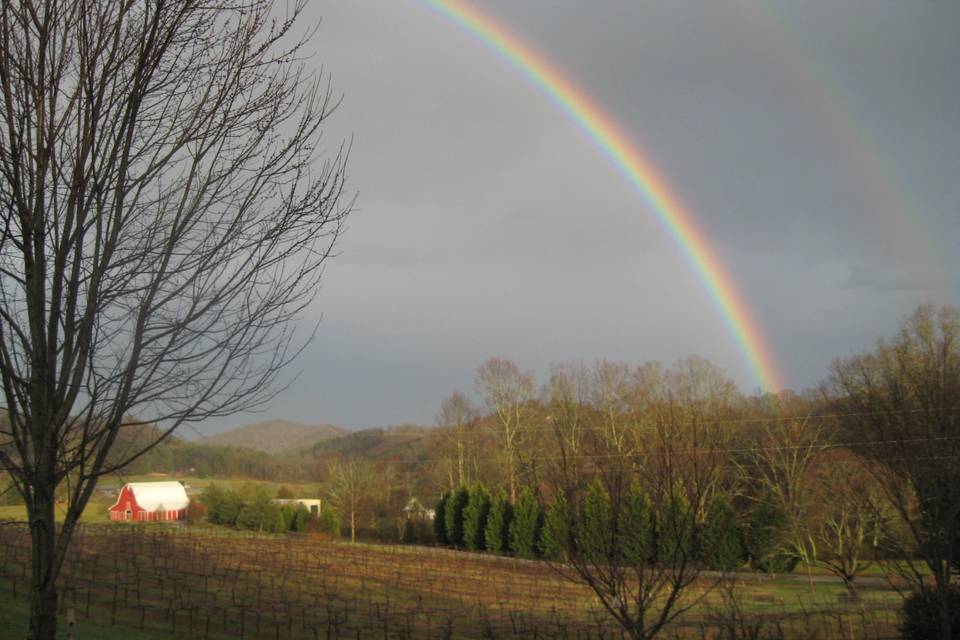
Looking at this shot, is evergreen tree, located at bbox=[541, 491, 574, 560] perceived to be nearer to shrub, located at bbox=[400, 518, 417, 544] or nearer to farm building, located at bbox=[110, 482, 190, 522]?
shrub, located at bbox=[400, 518, 417, 544]

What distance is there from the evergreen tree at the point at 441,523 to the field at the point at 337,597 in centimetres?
925

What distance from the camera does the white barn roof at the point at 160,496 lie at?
49406 millimetres

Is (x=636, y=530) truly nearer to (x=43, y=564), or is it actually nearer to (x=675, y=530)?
(x=675, y=530)

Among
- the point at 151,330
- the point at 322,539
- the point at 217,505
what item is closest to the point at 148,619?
→ the point at 151,330

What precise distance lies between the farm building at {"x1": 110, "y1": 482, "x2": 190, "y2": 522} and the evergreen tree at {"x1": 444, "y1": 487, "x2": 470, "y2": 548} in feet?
64.7

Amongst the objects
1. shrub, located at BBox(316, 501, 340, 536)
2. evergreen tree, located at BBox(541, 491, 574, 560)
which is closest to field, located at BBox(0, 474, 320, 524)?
shrub, located at BBox(316, 501, 340, 536)

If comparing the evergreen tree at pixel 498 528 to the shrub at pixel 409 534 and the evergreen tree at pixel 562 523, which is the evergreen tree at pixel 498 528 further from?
the evergreen tree at pixel 562 523

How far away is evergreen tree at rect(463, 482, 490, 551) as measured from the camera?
4056 centimetres

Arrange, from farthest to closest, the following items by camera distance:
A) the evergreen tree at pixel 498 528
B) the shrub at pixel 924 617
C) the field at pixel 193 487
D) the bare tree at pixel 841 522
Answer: the field at pixel 193 487 < the evergreen tree at pixel 498 528 < the bare tree at pixel 841 522 < the shrub at pixel 924 617

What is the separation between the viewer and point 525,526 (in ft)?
122

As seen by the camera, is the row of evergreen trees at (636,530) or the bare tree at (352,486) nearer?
the row of evergreen trees at (636,530)

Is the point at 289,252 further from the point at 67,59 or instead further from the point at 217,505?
the point at 217,505

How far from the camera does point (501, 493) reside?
40469 mm

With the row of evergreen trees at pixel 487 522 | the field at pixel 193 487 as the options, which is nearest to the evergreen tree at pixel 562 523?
the row of evergreen trees at pixel 487 522
